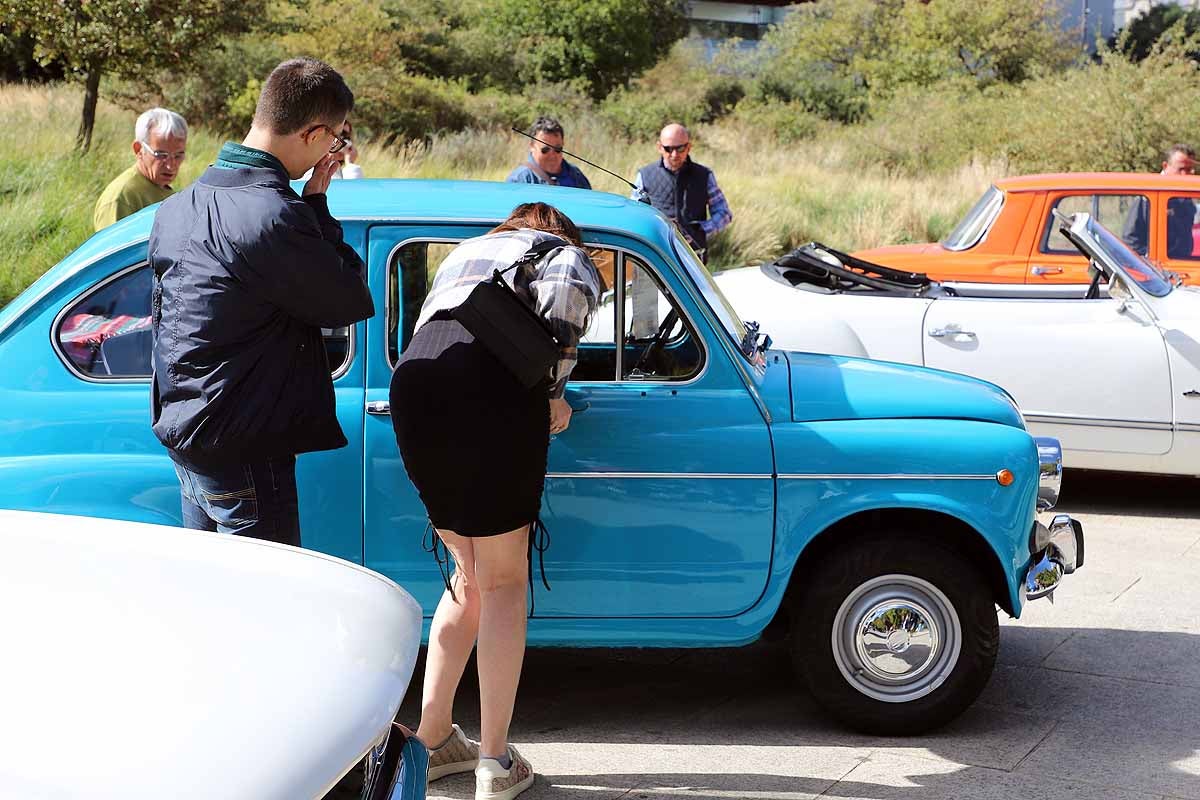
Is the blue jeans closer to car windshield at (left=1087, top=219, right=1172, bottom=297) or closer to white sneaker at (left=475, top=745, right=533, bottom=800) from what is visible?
white sneaker at (left=475, top=745, right=533, bottom=800)

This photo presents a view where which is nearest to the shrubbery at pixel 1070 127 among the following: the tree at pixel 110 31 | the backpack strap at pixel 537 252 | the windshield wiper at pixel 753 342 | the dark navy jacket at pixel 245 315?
the tree at pixel 110 31

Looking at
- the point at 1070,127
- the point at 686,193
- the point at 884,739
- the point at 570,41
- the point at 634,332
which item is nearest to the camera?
the point at 634,332

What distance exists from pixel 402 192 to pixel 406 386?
1.00m

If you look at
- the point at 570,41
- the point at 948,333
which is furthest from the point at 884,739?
the point at 570,41

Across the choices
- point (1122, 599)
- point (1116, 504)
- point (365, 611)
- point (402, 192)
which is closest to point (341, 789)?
point (365, 611)

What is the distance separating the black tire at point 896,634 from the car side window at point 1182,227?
552cm

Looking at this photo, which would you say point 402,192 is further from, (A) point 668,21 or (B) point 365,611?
(A) point 668,21

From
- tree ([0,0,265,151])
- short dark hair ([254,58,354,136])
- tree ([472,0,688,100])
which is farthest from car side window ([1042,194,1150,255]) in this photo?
tree ([472,0,688,100])

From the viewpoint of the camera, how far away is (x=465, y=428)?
3.72m

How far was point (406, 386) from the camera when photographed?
3.73 metres

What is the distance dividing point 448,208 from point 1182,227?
649cm

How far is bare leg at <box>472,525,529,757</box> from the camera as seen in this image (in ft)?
12.6

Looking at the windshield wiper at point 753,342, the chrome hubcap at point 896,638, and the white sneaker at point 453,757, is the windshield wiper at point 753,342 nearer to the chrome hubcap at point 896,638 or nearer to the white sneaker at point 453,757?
the chrome hubcap at point 896,638

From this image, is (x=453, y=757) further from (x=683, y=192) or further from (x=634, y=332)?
(x=683, y=192)
